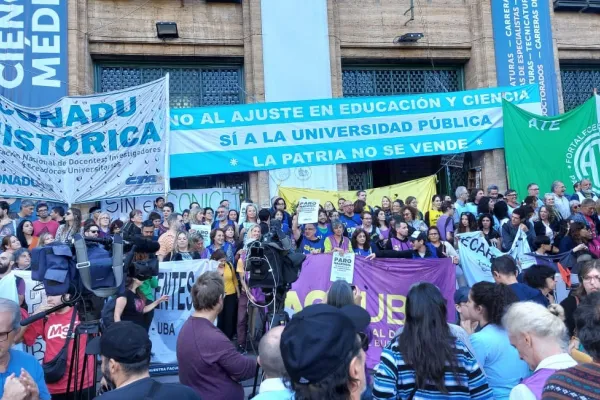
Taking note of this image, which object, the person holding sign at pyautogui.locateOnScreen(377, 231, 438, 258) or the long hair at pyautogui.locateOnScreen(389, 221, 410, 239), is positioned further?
the long hair at pyautogui.locateOnScreen(389, 221, 410, 239)

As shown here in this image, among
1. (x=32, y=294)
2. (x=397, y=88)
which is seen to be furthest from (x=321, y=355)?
(x=397, y=88)

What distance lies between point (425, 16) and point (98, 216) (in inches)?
398

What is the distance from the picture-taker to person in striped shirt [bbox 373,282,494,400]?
2.77 meters

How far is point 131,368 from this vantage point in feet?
8.75

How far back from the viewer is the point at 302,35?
13.9 m

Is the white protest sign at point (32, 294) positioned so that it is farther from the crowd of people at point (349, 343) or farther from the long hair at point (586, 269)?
the long hair at point (586, 269)

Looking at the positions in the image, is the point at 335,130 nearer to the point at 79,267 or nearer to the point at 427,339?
the point at 79,267

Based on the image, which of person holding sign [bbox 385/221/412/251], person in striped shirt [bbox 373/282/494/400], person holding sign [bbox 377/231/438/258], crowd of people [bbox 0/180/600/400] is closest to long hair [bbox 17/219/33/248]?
crowd of people [bbox 0/180/600/400]

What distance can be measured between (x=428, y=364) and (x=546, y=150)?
11.8 meters

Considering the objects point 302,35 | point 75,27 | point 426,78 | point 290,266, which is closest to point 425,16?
point 426,78

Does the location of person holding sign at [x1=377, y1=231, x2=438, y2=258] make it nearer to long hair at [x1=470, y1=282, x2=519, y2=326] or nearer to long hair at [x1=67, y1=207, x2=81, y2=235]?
long hair at [x1=470, y1=282, x2=519, y2=326]

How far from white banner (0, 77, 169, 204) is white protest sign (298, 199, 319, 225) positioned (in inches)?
151

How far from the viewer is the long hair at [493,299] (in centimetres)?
365

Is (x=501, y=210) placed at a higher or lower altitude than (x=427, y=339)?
higher
